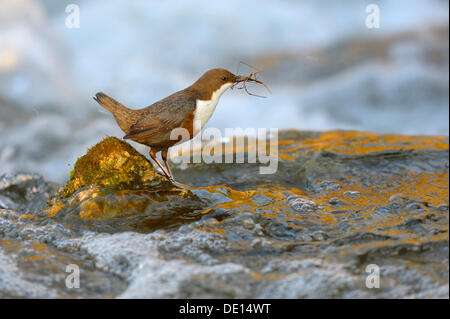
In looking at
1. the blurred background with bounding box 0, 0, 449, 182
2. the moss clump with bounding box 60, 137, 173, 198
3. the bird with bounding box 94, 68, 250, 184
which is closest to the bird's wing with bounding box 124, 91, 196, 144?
the bird with bounding box 94, 68, 250, 184

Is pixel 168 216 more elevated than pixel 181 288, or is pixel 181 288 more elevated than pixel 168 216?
pixel 168 216

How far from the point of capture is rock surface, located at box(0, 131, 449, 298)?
2748mm

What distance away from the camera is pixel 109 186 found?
3.73 meters

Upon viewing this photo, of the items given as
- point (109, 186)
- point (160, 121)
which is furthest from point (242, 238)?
point (160, 121)

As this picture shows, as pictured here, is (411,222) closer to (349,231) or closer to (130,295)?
(349,231)

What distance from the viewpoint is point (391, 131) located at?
7.99 m

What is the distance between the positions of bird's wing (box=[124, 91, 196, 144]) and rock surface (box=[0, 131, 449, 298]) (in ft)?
0.57

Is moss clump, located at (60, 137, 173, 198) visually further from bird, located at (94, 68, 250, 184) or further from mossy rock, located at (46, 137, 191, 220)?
bird, located at (94, 68, 250, 184)

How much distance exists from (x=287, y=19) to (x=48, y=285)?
889 cm

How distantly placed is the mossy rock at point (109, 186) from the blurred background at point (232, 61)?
355cm

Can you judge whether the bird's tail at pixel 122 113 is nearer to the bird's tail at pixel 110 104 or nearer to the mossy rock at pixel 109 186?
the bird's tail at pixel 110 104

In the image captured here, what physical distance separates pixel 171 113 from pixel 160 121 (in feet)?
0.35

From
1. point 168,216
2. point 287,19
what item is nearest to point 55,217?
point 168,216

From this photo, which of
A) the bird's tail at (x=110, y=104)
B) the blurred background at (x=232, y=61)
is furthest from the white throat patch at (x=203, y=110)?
the blurred background at (x=232, y=61)
